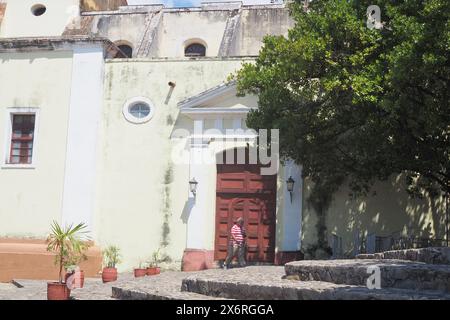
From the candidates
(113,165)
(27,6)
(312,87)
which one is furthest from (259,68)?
(27,6)

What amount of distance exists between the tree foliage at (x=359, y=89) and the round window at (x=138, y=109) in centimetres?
421

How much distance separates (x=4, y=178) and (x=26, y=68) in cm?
324

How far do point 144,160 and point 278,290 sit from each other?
9.11 meters

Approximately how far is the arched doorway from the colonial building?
28 mm

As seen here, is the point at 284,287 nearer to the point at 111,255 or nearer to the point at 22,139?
the point at 111,255

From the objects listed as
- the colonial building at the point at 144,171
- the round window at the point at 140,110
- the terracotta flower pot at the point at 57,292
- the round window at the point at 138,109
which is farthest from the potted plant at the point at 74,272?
the round window at the point at 140,110

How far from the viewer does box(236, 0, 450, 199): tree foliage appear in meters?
9.67

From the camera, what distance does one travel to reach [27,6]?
25.7 m

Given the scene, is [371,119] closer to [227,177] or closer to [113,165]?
[227,177]

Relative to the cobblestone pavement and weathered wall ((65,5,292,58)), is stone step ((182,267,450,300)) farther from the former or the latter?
weathered wall ((65,5,292,58))

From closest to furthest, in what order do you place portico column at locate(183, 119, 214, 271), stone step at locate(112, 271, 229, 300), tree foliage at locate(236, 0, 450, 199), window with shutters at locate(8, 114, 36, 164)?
1. stone step at locate(112, 271, 229, 300)
2. tree foliage at locate(236, 0, 450, 199)
3. portico column at locate(183, 119, 214, 271)
4. window with shutters at locate(8, 114, 36, 164)

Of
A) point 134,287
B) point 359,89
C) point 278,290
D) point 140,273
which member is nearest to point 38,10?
point 140,273

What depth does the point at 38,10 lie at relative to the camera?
25.7m

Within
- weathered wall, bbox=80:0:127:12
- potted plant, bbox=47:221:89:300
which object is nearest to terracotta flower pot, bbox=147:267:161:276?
potted plant, bbox=47:221:89:300
